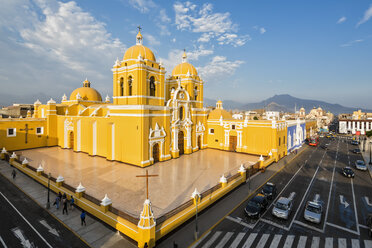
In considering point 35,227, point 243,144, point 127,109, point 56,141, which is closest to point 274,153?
point 243,144

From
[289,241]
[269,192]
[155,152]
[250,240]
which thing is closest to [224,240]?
[250,240]

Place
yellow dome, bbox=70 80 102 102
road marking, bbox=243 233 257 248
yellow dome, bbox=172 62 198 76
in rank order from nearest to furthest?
1. road marking, bbox=243 233 257 248
2. yellow dome, bbox=172 62 198 76
3. yellow dome, bbox=70 80 102 102

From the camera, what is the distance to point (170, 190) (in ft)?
51.5

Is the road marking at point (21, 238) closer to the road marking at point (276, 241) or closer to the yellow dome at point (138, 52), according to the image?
the road marking at point (276, 241)

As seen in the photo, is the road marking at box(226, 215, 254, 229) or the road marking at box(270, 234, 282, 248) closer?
the road marking at box(270, 234, 282, 248)

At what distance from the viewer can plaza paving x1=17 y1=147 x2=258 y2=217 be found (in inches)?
557

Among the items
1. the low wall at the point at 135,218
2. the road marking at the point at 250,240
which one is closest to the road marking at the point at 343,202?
the low wall at the point at 135,218

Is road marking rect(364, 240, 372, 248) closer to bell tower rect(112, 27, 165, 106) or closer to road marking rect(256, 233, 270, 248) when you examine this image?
road marking rect(256, 233, 270, 248)

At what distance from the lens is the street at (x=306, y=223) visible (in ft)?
34.3

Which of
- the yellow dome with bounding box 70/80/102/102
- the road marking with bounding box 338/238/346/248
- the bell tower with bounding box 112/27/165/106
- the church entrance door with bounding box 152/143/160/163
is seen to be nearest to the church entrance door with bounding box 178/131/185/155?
the church entrance door with bounding box 152/143/160/163

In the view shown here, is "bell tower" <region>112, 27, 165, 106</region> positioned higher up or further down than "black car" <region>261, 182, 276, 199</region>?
higher up

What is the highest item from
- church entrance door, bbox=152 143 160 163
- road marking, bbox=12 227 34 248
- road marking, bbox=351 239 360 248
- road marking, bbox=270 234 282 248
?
church entrance door, bbox=152 143 160 163

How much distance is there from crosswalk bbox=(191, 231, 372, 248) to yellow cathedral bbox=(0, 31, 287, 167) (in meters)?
13.0

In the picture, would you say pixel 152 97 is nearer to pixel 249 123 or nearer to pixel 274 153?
pixel 249 123
